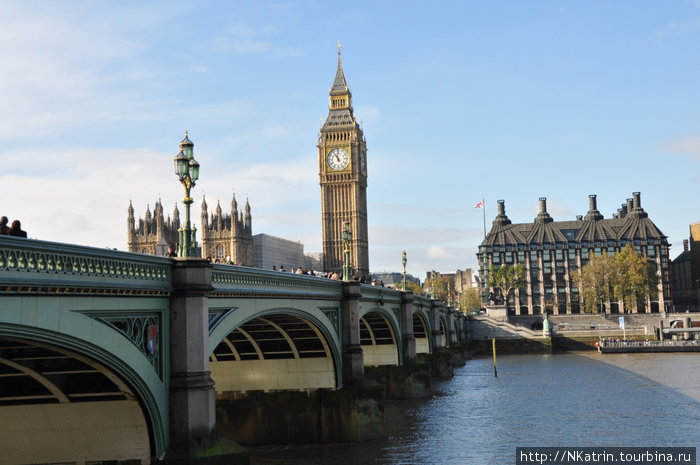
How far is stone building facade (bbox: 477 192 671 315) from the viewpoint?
6353 inches

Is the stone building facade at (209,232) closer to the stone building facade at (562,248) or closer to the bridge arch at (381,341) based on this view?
the stone building facade at (562,248)

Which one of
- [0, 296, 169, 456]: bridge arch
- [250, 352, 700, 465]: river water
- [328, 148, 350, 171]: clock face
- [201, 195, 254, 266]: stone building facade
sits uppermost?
[328, 148, 350, 171]: clock face

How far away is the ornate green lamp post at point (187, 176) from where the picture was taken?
64.2ft

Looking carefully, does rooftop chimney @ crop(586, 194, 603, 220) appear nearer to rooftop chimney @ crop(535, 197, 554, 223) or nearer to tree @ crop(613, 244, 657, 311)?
rooftop chimney @ crop(535, 197, 554, 223)

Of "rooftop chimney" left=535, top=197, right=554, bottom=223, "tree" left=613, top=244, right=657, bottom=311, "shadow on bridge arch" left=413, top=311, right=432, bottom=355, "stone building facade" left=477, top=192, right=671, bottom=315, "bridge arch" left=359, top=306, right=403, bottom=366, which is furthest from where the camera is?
"rooftop chimney" left=535, top=197, right=554, bottom=223

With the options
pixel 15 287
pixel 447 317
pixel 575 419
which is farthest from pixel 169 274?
pixel 447 317

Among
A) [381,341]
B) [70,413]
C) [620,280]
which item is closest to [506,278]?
[620,280]

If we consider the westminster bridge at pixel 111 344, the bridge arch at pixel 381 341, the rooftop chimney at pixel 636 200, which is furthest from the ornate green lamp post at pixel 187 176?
the rooftop chimney at pixel 636 200

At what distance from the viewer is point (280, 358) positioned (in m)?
34.8

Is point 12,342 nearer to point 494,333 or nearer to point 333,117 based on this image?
point 494,333

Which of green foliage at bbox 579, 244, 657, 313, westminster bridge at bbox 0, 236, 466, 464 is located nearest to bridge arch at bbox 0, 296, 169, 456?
westminster bridge at bbox 0, 236, 466, 464

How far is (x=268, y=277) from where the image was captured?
85.3 ft

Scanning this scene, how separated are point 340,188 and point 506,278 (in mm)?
42979

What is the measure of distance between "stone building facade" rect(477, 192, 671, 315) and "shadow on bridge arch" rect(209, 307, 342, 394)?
5160 inches
